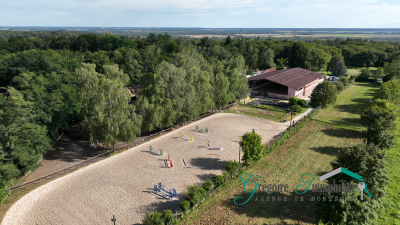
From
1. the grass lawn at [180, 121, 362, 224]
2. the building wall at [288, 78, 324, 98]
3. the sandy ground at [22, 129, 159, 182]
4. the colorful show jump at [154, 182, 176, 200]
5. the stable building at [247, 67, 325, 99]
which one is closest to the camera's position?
the grass lawn at [180, 121, 362, 224]

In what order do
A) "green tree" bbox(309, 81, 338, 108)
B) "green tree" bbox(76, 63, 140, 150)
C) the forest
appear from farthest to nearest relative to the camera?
1. "green tree" bbox(309, 81, 338, 108)
2. "green tree" bbox(76, 63, 140, 150)
3. the forest

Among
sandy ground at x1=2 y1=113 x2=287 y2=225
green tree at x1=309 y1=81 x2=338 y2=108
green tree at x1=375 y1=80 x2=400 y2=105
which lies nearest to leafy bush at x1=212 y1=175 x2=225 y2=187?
sandy ground at x1=2 y1=113 x2=287 y2=225

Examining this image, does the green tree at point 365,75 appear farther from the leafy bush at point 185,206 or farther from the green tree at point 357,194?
the leafy bush at point 185,206

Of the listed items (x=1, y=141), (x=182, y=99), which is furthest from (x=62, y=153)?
(x=182, y=99)

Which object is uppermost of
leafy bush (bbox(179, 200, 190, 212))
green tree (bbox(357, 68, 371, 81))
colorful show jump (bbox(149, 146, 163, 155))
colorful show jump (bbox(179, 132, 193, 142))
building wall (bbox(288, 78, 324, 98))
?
green tree (bbox(357, 68, 371, 81))

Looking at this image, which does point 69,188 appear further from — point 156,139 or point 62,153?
point 156,139

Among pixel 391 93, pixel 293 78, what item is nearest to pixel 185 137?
pixel 391 93

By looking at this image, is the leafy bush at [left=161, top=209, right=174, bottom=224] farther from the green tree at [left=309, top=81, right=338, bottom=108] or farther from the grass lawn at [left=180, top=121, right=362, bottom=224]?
the green tree at [left=309, top=81, right=338, bottom=108]
